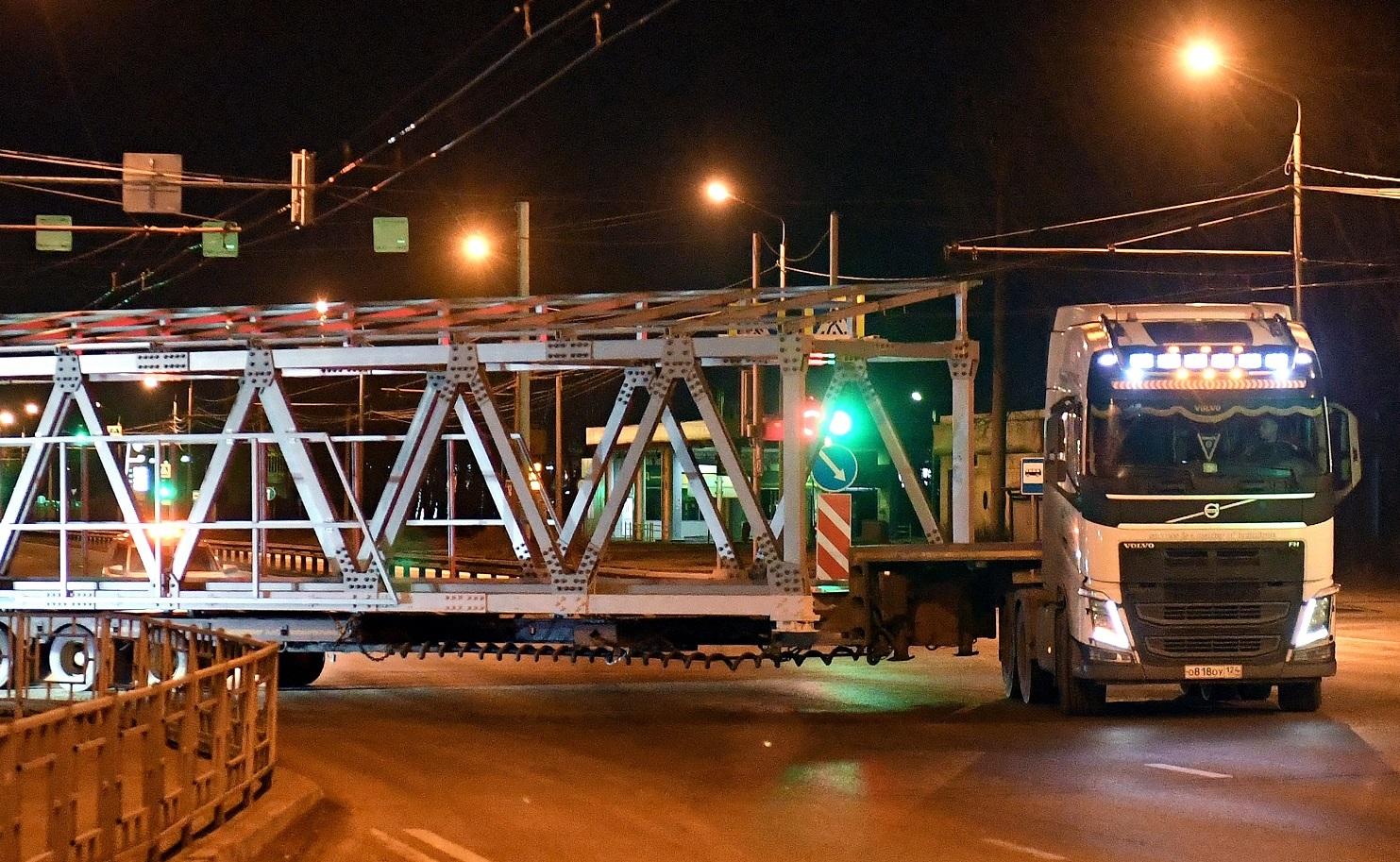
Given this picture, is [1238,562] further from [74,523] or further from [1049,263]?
[1049,263]

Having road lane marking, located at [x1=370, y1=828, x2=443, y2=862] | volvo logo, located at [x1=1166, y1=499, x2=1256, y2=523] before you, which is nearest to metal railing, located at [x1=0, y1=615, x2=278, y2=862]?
road lane marking, located at [x1=370, y1=828, x2=443, y2=862]

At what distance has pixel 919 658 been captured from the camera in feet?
74.0

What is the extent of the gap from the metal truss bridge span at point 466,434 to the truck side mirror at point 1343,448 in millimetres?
3454

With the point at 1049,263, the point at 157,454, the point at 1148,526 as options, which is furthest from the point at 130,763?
the point at 1049,263

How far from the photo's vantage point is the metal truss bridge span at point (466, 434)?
15.8 m

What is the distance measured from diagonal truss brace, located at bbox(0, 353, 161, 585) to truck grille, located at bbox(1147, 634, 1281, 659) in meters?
9.39

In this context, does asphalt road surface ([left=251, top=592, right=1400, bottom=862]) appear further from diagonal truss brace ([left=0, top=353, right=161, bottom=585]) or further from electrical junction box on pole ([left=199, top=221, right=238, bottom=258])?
electrical junction box on pole ([left=199, top=221, right=238, bottom=258])

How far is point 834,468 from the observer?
17234mm

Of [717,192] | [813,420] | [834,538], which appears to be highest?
[717,192]

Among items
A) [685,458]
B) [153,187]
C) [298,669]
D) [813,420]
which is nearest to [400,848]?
[685,458]

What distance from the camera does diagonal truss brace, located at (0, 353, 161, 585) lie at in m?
17.0

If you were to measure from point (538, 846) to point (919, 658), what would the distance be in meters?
13.2

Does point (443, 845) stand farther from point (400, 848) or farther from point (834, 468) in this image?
point (834, 468)

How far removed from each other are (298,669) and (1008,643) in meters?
7.73
